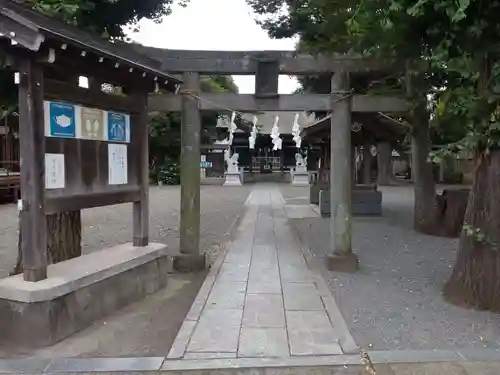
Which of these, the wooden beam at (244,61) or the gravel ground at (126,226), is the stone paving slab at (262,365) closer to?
the gravel ground at (126,226)

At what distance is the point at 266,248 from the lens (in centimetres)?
973

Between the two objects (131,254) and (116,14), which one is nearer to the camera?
(131,254)

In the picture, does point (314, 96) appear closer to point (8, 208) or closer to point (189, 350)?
point (189, 350)

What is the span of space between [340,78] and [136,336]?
16.4ft

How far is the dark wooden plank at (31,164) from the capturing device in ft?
15.4

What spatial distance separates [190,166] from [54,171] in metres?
2.88

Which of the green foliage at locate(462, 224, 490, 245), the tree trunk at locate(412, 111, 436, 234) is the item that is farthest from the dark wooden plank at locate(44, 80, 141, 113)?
the tree trunk at locate(412, 111, 436, 234)

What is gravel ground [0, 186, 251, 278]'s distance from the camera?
9914 mm

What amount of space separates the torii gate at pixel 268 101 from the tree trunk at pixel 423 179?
4.46m

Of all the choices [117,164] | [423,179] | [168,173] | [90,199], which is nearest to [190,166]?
[117,164]

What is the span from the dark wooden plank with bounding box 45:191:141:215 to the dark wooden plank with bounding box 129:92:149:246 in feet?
0.43

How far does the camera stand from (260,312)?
18.3 feet

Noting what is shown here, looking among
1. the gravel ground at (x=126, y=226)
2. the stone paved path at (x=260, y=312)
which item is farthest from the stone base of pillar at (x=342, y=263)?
the gravel ground at (x=126, y=226)

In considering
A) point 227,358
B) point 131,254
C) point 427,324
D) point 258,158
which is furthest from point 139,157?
point 258,158
